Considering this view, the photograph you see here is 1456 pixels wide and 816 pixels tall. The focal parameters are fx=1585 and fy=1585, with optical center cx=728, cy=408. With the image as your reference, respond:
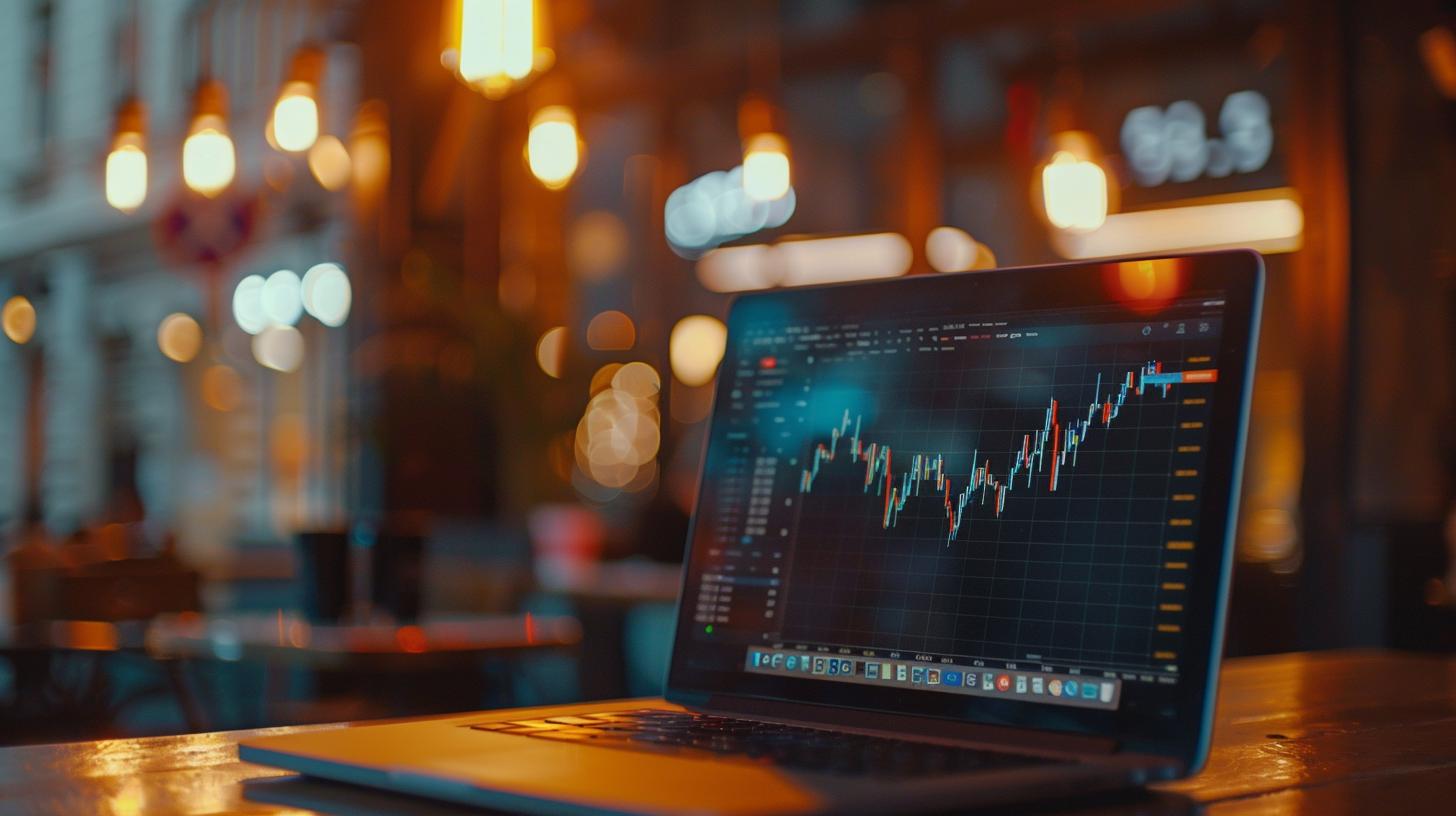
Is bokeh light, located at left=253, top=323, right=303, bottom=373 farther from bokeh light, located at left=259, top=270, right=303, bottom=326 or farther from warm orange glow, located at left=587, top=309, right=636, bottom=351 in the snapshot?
warm orange glow, located at left=587, top=309, right=636, bottom=351

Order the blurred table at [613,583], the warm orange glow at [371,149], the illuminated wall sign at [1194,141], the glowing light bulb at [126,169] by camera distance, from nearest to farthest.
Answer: the blurred table at [613,583], the glowing light bulb at [126,169], the warm orange glow at [371,149], the illuminated wall sign at [1194,141]

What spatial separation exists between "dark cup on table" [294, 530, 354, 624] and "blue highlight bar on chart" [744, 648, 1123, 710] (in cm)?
169

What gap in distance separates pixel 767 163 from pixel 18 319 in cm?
352

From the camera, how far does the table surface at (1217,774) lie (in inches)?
32.1

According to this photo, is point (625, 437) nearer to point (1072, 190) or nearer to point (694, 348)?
point (694, 348)

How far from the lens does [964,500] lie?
3.34 ft

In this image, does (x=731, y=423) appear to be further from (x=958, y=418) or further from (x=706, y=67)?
(x=706, y=67)

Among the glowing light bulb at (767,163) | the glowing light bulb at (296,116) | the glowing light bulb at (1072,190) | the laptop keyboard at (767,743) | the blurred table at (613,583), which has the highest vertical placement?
the glowing light bulb at (1072,190)

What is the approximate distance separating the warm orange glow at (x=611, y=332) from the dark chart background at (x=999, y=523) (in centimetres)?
708

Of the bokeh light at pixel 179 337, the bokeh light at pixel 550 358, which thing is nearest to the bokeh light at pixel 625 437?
the bokeh light at pixel 550 358

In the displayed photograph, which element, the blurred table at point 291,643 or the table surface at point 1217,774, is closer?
the table surface at point 1217,774

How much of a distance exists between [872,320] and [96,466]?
733cm

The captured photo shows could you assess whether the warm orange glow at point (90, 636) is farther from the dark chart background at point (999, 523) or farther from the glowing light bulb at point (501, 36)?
the dark chart background at point (999, 523)

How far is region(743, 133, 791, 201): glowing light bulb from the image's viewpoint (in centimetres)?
528
